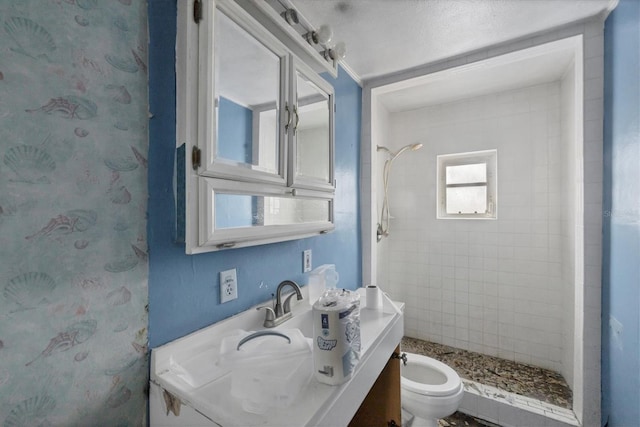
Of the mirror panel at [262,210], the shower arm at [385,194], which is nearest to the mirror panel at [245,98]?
the mirror panel at [262,210]

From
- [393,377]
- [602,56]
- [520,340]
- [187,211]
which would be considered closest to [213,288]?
[187,211]

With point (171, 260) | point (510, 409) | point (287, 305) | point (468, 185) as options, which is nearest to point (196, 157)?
point (171, 260)

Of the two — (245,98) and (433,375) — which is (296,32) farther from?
(433,375)

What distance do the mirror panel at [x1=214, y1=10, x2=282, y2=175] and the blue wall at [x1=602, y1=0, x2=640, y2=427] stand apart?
1378 millimetres

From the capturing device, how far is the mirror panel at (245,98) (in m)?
0.83

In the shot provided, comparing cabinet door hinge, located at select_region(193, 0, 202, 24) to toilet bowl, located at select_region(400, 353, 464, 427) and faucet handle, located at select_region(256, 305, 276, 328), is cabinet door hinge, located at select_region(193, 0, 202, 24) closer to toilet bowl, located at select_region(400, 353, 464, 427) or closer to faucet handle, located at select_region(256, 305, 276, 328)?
faucet handle, located at select_region(256, 305, 276, 328)

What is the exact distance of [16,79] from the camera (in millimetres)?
583

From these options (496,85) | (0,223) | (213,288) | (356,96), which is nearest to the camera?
(0,223)

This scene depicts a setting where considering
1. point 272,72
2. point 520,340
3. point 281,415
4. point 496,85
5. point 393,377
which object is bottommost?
point 520,340

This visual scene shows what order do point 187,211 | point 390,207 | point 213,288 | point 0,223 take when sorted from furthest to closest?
1. point 390,207
2. point 213,288
3. point 187,211
4. point 0,223

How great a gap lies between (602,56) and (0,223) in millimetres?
2266

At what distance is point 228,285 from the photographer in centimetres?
101

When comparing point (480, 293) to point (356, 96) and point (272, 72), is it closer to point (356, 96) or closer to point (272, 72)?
point (356, 96)

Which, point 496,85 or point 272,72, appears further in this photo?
point 496,85
